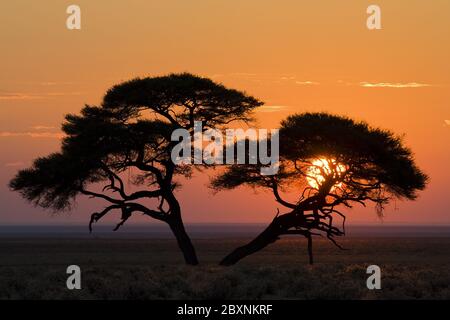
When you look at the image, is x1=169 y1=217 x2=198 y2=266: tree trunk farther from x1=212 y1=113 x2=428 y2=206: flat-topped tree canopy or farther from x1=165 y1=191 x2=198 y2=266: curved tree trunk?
x1=212 y1=113 x2=428 y2=206: flat-topped tree canopy

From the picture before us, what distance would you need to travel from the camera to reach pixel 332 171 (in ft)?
150

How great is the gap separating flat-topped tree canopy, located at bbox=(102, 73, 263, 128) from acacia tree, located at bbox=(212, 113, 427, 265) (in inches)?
97.9

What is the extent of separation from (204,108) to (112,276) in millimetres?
11656

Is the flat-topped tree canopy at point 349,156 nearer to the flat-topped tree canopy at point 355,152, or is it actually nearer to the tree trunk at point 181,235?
the flat-topped tree canopy at point 355,152

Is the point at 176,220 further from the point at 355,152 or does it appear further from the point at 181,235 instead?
the point at 355,152

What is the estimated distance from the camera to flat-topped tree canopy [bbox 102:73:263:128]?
153ft

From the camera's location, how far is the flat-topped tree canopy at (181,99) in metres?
46.5

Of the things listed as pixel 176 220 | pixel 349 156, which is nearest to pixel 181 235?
pixel 176 220

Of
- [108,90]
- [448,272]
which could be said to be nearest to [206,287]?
[448,272]

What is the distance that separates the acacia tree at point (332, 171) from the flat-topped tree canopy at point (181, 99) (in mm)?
2486

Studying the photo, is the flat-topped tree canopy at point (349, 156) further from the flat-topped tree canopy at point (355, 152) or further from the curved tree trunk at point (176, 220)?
the curved tree trunk at point (176, 220)

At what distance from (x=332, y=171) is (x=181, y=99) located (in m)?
7.71

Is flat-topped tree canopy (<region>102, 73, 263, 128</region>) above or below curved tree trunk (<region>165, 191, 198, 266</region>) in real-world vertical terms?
above

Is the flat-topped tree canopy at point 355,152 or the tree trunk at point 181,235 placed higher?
the flat-topped tree canopy at point 355,152
